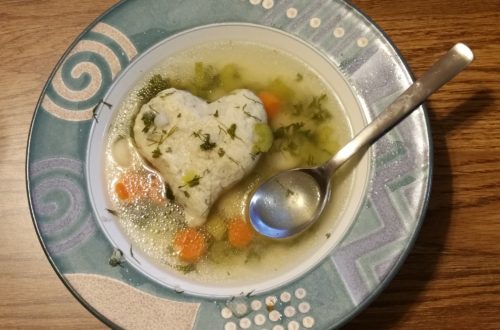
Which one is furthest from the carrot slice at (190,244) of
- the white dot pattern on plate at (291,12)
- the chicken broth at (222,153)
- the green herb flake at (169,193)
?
the white dot pattern on plate at (291,12)

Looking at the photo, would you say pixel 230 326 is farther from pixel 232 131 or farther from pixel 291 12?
pixel 291 12

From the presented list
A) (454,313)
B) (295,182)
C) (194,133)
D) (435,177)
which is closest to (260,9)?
(194,133)

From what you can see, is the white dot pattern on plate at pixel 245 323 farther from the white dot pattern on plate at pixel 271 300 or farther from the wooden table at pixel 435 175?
the wooden table at pixel 435 175

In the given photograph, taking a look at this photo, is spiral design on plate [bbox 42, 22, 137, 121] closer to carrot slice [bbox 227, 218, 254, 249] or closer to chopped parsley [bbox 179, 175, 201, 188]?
chopped parsley [bbox 179, 175, 201, 188]

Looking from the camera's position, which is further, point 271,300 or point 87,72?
point 87,72

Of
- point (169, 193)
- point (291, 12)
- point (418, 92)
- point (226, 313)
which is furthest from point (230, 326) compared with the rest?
point (291, 12)

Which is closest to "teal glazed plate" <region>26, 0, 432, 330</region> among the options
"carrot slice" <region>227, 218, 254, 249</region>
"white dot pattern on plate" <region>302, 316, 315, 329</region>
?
"white dot pattern on plate" <region>302, 316, 315, 329</region>
